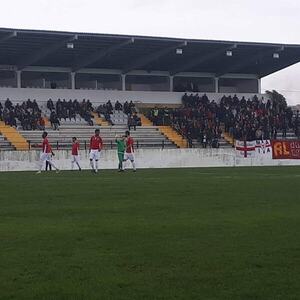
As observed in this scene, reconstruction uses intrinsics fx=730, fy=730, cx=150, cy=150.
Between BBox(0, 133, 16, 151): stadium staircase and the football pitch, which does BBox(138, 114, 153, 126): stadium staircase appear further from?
the football pitch

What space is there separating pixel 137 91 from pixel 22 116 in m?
12.8

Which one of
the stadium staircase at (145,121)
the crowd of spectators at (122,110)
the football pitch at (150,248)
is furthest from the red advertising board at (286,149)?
the football pitch at (150,248)

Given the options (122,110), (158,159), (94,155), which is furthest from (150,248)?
(122,110)

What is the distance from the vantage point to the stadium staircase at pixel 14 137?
41156 millimetres

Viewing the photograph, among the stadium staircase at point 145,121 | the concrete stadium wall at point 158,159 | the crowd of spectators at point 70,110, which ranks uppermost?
the crowd of spectators at point 70,110

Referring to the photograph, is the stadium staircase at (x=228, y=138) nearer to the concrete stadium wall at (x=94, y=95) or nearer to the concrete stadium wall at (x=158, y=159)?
the concrete stadium wall at (x=158, y=159)

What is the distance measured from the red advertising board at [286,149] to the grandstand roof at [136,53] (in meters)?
11.3

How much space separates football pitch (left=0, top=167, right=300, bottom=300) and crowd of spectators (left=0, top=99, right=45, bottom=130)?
1146 inches

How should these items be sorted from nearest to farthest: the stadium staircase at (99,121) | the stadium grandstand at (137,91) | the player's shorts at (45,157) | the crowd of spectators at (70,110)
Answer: the player's shorts at (45,157) < the stadium grandstand at (137,91) < the crowd of spectators at (70,110) < the stadium staircase at (99,121)

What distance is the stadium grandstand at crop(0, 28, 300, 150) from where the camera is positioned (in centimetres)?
4625

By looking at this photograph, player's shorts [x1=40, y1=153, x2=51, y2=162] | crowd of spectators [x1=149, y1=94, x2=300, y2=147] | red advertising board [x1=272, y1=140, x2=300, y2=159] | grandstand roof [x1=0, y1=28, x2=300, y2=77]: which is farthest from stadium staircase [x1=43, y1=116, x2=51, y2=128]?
red advertising board [x1=272, y1=140, x2=300, y2=159]

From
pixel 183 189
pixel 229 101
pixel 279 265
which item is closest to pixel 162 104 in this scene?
pixel 229 101

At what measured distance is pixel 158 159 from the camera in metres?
40.8

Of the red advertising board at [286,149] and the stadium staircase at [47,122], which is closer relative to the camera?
the red advertising board at [286,149]
